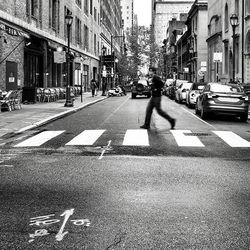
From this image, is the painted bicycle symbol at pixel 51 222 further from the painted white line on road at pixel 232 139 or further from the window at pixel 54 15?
the window at pixel 54 15

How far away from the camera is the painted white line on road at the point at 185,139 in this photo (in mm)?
11227

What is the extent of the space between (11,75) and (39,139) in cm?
1460

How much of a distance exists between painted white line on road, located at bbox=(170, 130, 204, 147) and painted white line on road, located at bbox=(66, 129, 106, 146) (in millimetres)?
2096

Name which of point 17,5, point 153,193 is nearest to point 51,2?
point 17,5

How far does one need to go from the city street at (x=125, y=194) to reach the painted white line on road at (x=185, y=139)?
0.03m

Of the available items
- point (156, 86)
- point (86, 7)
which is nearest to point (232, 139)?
point (156, 86)

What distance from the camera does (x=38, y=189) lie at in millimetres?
6551

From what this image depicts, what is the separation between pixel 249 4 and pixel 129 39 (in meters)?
58.7

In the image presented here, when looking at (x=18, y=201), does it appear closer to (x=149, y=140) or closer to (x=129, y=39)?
(x=149, y=140)

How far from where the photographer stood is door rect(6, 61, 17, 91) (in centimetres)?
2553

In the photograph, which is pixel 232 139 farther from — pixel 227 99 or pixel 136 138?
pixel 227 99

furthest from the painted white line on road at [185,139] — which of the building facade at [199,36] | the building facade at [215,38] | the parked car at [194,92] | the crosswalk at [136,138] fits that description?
the building facade at [199,36]

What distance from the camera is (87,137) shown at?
12656 millimetres

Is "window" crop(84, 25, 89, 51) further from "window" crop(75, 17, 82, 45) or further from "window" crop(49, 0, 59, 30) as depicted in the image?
"window" crop(49, 0, 59, 30)
